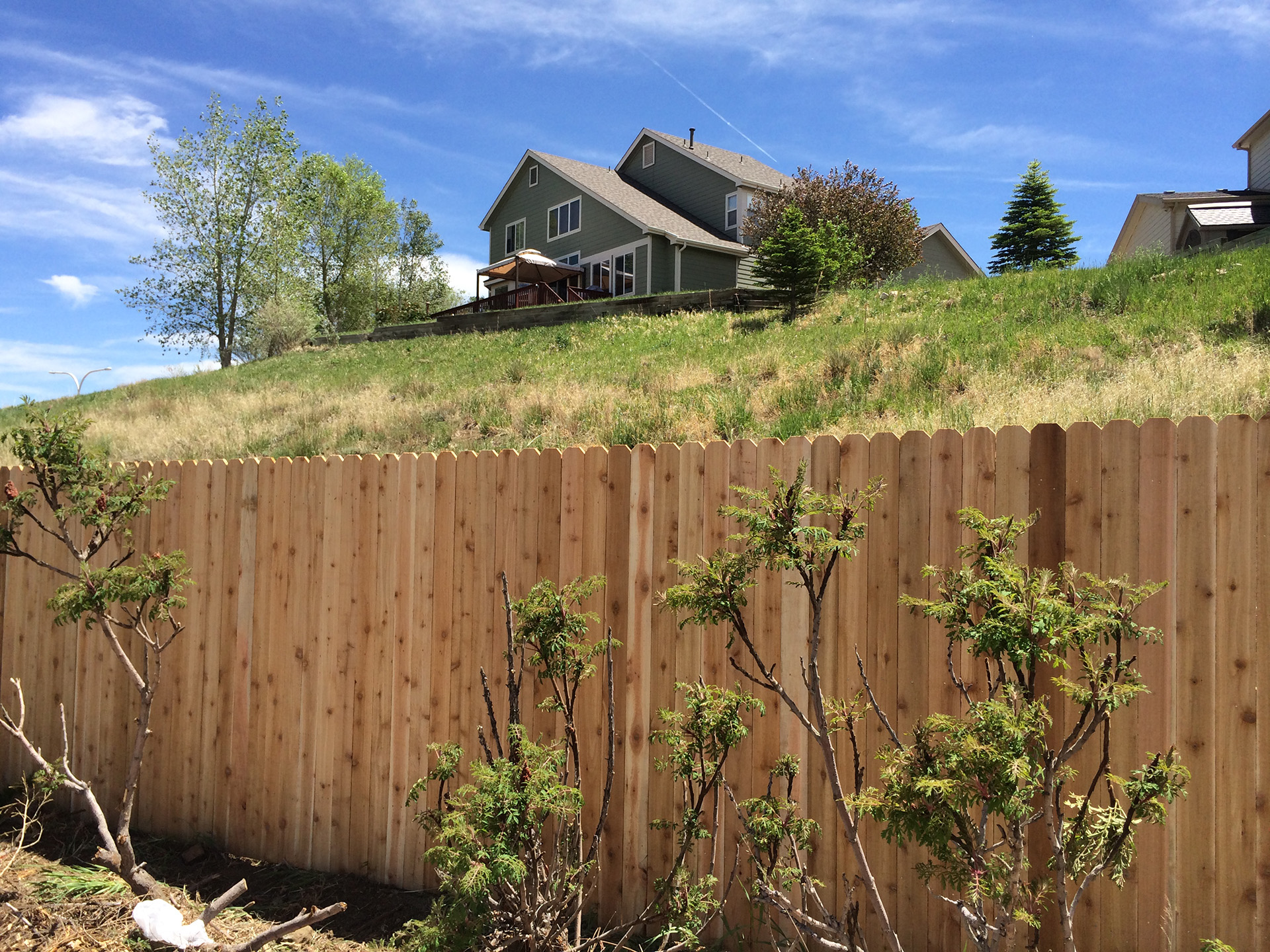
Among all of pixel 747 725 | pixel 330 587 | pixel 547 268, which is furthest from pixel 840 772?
pixel 547 268

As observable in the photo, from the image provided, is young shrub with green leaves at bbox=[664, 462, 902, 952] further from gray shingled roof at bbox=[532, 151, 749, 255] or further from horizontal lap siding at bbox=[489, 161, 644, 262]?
horizontal lap siding at bbox=[489, 161, 644, 262]

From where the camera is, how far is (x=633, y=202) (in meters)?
27.8

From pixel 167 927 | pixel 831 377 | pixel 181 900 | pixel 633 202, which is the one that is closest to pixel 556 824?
pixel 167 927

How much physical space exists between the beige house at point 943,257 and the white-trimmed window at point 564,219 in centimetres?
1147

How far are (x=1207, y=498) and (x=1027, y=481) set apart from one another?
54 cm

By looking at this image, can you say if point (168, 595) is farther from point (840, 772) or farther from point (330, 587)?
point (840, 772)

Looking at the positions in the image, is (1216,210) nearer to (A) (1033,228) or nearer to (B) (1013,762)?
(A) (1033,228)

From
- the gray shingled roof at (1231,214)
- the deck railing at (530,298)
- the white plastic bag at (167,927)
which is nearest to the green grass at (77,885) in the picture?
the white plastic bag at (167,927)

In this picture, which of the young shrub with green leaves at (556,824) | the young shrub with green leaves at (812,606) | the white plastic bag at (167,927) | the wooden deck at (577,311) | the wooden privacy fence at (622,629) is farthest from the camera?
the wooden deck at (577,311)

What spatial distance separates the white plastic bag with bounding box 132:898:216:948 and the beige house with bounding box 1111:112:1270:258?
1988 centimetres

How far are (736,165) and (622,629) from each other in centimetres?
2734

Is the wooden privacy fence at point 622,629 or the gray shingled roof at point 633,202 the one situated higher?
the gray shingled roof at point 633,202

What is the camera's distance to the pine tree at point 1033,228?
107ft

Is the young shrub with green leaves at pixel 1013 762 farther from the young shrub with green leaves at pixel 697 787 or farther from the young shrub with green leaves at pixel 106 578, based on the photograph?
the young shrub with green leaves at pixel 106 578
